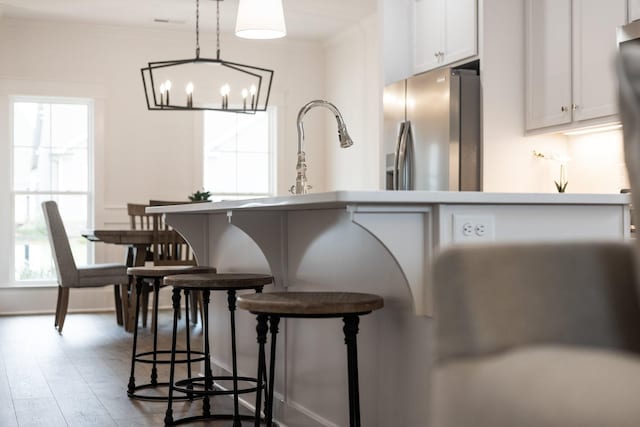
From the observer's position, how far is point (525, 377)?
844 millimetres

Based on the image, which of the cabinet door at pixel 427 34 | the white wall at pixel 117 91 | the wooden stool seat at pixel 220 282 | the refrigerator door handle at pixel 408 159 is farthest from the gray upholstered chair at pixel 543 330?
the white wall at pixel 117 91

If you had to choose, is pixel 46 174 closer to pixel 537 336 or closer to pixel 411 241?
pixel 411 241

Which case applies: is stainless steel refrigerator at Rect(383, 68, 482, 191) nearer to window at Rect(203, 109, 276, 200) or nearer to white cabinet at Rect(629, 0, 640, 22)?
white cabinet at Rect(629, 0, 640, 22)

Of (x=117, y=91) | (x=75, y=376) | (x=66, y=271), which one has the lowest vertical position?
(x=75, y=376)

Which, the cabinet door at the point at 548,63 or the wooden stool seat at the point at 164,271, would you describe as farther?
the cabinet door at the point at 548,63

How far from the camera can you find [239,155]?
8352 mm

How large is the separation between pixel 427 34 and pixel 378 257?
376 centimetres

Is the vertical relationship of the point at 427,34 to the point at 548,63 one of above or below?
above

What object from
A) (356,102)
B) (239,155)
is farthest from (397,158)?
(239,155)

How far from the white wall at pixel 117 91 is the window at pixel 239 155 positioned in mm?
182

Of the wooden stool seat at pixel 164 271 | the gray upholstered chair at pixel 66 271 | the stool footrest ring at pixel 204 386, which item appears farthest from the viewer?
the gray upholstered chair at pixel 66 271

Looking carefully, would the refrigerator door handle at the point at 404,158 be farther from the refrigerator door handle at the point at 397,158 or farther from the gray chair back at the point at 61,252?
the gray chair back at the point at 61,252

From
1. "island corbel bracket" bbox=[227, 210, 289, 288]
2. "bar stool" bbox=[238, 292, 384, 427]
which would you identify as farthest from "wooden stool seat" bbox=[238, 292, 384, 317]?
"island corbel bracket" bbox=[227, 210, 289, 288]

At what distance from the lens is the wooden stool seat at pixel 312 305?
215cm
